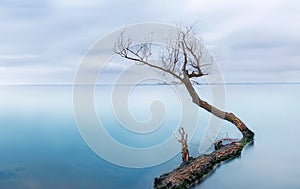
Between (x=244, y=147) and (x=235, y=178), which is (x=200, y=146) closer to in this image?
(x=244, y=147)

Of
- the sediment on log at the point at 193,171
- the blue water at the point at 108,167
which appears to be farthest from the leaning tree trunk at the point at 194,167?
the blue water at the point at 108,167

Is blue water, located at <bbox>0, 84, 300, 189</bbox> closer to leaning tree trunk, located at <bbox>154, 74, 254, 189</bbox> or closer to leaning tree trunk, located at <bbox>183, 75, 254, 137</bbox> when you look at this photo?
leaning tree trunk, located at <bbox>154, 74, 254, 189</bbox>

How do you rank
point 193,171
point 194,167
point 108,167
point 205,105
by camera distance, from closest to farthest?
point 193,171 < point 194,167 < point 108,167 < point 205,105

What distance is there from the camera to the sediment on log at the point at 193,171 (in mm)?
7332

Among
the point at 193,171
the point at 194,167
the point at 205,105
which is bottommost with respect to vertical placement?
the point at 193,171

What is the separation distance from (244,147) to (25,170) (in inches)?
269

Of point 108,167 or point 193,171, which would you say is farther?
point 108,167

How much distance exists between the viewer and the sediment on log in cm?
733

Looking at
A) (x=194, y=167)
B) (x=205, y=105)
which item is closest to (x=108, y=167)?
(x=194, y=167)

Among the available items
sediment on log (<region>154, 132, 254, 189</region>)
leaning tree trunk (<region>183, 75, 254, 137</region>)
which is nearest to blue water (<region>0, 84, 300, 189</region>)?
sediment on log (<region>154, 132, 254, 189</region>)

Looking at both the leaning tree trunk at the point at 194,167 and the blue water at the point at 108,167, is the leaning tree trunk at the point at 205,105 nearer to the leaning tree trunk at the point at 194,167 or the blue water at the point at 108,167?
the leaning tree trunk at the point at 194,167

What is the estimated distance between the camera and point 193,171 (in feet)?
26.1

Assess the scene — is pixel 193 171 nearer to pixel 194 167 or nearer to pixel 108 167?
pixel 194 167

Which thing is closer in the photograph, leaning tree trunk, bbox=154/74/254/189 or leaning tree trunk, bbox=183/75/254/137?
leaning tree trunk, bbox=154/74/254/189
